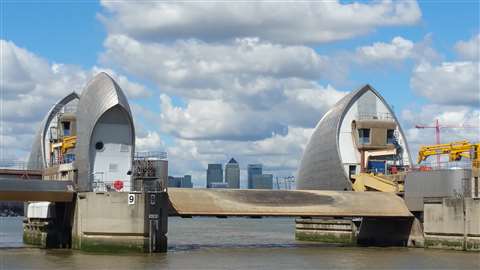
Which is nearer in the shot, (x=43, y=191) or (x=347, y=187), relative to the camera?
(x=43, y=191)

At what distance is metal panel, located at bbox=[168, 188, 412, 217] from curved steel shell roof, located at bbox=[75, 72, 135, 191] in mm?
4998

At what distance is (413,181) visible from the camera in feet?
182

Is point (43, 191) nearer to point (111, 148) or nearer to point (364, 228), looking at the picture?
point (111, 148)

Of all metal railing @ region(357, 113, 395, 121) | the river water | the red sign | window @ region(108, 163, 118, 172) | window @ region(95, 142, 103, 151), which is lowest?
the river water

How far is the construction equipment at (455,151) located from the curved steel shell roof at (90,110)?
73.9 ft

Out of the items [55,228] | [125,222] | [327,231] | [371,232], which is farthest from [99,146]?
[327,231]

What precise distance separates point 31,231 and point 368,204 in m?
22.0

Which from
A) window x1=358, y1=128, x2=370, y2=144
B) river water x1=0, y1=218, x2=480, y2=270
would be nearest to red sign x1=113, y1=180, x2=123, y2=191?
river water x1=0, y1=218, x2=480, y2=270

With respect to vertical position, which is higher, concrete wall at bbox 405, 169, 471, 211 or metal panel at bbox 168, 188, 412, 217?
concrete wall at bbox 405, 169, 471, 211

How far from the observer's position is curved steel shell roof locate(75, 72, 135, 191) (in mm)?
50000

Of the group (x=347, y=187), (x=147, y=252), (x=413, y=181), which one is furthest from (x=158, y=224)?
(x=347, y=187)

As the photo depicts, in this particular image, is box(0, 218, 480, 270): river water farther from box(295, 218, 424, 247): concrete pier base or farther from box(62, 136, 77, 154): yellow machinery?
box(62, 136, 77, 154): yellow machinery

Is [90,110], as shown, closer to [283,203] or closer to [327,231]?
[283,203]

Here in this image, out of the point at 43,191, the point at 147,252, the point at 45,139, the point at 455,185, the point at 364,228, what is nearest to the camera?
the point at 147,252
